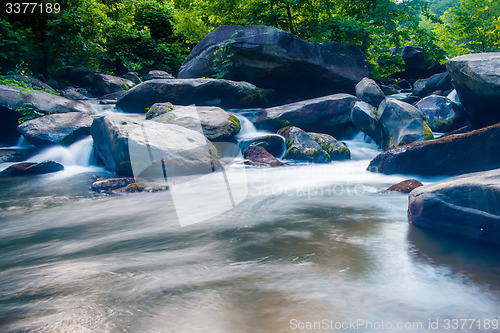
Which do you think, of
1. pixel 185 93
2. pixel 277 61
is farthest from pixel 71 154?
pixel 277 61

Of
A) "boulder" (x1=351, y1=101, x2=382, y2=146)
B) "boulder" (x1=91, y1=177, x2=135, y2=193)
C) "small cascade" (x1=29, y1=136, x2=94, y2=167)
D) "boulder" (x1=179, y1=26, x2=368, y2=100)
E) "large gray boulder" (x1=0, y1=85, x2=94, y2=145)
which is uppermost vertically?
"boulder" (x1=179, y1=26, x2=368, y2=100)

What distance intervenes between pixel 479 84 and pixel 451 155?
217cm

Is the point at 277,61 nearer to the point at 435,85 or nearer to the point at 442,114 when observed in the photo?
the point at 442,114

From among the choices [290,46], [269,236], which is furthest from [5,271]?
[290,46]

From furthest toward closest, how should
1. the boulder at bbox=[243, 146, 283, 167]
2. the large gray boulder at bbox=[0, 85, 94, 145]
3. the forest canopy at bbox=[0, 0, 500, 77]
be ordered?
the forest canopy at bbox=[0, 0, 500, 77]
the large gray boulder at bbox=[0, 85, 94, 145]
the boulder at bbox=[243, 146, 283, 167]

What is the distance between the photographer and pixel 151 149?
19.5 feet

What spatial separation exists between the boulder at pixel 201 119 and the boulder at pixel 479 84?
5.13m

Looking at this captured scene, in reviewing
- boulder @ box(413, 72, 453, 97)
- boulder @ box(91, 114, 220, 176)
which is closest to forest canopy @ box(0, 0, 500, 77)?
boulder @ box(413, 72, 453, 97)

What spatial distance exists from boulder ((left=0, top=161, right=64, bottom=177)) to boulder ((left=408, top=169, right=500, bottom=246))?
709cm

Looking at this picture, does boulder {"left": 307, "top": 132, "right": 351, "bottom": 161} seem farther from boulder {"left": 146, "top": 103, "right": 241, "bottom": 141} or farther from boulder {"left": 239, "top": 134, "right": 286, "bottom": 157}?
boulder {"left": 146, "top": 103, "right": 241, "bottom": 141}

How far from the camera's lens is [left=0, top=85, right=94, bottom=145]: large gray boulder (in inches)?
346

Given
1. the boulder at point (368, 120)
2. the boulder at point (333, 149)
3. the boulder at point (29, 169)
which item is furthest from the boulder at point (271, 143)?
the boulder at point (29, 169)

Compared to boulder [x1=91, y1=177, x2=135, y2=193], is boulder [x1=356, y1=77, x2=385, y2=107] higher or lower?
boulder [x1=356, y1=77, x2=385, y2=107]

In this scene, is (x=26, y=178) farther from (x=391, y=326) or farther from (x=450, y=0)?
(x=450, y=0)
